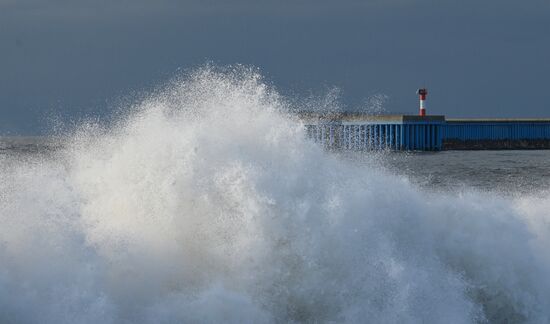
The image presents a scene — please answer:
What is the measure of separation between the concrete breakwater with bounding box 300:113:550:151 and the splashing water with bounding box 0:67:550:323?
137 feet

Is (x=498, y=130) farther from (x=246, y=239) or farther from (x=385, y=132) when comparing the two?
(x=246, y=239)

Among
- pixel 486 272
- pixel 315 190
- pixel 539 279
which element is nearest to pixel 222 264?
pixel 315 190

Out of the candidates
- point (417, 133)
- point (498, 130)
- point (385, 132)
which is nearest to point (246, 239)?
point (385, 132)

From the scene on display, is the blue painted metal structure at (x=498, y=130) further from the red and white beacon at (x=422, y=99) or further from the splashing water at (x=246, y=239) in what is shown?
the splashing water at (x=246, y=239)

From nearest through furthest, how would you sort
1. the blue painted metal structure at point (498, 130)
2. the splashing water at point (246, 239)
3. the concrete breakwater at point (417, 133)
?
the splashing water at point (246, 239), the concrete breakwater at point (417, 133), the blue painted metal structure at point (498, 130)

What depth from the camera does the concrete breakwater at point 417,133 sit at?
5911cm

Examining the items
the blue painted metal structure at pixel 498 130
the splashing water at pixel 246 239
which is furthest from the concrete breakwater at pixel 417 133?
the splashing water at pixel 246 239

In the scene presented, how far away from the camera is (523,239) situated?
12.2 m

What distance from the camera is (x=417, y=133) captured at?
6094cm

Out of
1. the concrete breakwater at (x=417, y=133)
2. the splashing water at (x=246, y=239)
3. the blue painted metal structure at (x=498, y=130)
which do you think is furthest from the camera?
the blue painted metal structure at (x=498, y=130)

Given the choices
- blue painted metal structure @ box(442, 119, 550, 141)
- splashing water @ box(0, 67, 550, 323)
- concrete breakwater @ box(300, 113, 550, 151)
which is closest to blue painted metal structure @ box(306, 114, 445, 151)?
concrete breakwater @ box(300, 113, 550, 151)

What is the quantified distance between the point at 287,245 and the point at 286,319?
2.97ft

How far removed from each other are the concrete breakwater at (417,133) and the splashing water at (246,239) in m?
41.9

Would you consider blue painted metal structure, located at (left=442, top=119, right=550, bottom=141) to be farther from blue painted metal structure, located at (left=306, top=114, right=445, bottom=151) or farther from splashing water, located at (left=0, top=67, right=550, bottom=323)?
splashing water, located at (left=0, top=67, right=550, bottom=323)
